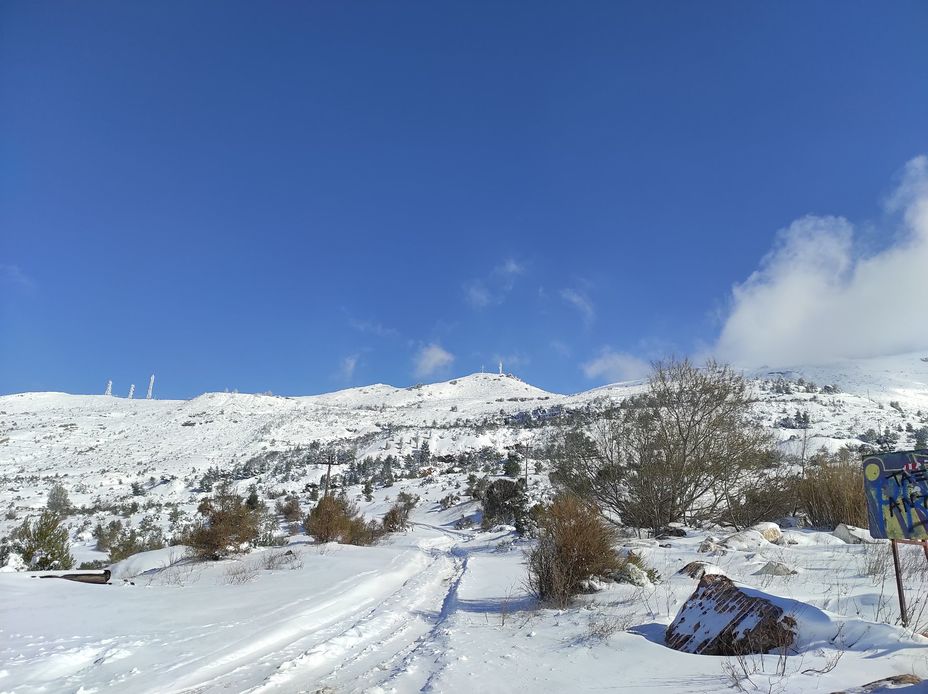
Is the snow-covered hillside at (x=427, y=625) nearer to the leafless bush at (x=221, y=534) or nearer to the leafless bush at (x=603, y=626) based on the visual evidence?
the leafless bush at (x=603, y=626)

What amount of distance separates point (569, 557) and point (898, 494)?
14.9ft

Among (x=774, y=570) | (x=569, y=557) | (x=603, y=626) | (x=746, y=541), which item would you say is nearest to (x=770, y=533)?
(x=746, y=541)

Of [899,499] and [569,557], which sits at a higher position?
[899,499]

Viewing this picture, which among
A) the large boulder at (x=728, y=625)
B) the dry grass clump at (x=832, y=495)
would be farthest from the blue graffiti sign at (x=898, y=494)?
the dry grass clump at (x=832, y=495)

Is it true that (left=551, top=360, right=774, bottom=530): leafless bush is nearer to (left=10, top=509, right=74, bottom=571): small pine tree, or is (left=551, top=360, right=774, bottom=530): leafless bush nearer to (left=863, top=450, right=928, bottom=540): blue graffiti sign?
(left=863, top=450, right=928, bottom=540): blue graffiti sign

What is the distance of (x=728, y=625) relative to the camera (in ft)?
16.8

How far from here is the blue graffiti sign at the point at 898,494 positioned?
500cm

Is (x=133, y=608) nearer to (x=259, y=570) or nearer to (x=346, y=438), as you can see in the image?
(x=259, y=570)

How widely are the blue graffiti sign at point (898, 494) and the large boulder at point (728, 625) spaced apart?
139 cm

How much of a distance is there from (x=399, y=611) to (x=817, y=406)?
9676 cm

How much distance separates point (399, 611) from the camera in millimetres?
8523

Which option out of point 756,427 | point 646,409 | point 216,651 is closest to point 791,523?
point 756,427

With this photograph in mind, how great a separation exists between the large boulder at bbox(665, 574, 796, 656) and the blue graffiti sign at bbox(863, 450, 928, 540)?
4.55ft

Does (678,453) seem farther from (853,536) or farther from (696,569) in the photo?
(696,569)
